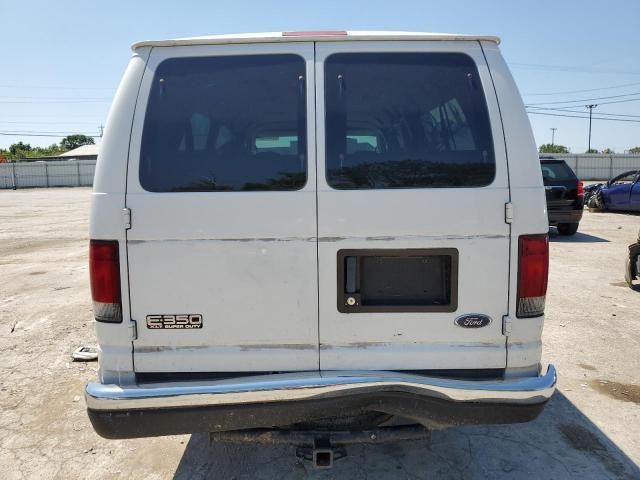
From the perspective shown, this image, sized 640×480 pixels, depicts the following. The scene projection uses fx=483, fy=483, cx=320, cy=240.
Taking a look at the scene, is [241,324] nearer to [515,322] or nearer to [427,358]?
[427,358]

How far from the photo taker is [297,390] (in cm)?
225

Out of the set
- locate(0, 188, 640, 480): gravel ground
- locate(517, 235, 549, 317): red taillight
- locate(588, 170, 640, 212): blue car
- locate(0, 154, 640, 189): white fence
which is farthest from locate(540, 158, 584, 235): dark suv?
locate(0, 154, 640, 189): white fence

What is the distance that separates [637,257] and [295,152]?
642 centimetres

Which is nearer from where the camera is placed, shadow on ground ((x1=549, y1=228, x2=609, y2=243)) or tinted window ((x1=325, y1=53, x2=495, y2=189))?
tinted window ((x1=325, y1=53, x2=495, y2=189))

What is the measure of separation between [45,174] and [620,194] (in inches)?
2010

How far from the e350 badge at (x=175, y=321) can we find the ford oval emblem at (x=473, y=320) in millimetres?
1284

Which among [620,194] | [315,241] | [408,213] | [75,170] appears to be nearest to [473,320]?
[408,213]

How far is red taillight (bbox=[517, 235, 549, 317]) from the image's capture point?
7.71ft

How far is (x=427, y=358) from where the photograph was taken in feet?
7.91

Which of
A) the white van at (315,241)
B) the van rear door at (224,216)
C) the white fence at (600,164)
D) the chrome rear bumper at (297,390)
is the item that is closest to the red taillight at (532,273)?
the white van at (315,241)

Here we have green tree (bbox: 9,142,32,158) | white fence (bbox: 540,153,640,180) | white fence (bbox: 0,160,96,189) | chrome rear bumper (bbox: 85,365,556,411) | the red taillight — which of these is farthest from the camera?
green tree (bbox: 9,142,32,158)

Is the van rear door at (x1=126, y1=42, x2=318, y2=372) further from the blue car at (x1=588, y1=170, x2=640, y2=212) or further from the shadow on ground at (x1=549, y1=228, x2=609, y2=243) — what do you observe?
the blue car at (x1=588, y1=170, x2=640, y2=212)

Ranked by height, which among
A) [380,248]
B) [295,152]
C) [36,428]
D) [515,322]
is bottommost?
[36,428]

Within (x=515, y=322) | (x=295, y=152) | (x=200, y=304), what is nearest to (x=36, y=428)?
(x=200, y=304)
